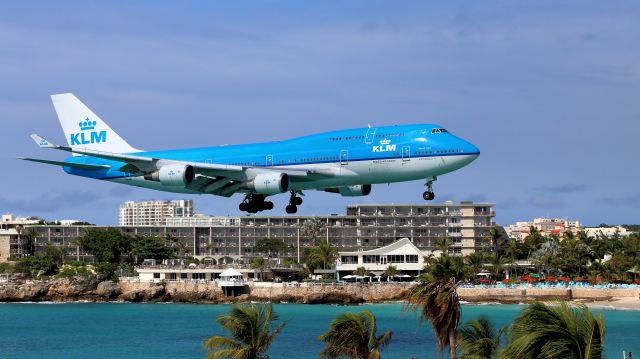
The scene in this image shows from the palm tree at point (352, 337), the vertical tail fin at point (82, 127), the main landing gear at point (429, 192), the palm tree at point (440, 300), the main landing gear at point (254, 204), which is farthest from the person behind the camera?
the vertical tail fin at point (82, 127)

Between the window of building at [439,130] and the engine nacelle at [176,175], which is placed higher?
the window of building at [439,130]

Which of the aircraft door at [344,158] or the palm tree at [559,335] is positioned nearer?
the palm tree at [559,335]

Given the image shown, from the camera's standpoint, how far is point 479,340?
40.8m

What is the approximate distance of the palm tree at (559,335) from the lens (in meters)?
20.8

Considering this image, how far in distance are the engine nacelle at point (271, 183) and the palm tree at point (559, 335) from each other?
142 ft

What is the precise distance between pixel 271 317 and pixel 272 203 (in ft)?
93.6

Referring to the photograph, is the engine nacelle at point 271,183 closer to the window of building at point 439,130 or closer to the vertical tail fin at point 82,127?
the window of building at point 439,130

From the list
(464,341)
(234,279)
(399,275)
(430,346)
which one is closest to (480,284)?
(399,275)

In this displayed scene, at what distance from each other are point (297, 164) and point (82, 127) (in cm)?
2565

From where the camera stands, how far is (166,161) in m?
68.4

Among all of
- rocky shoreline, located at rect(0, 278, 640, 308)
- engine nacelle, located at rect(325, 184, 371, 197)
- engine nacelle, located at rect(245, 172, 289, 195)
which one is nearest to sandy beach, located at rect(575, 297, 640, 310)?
rocky shoreline, located at rect(0, 278, 640, 308)

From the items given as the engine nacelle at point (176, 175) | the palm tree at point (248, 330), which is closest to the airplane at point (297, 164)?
the engine nacelle at point (176, 175)

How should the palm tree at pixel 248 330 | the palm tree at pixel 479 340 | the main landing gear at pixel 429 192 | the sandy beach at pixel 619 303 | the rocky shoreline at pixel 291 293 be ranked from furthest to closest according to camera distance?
the rocky shoreline at pixel 291 293 → the sandy beach at pixel 619 303 → the main landing gear at pixel 429 192 → the palm tree at pixel 248 330 → the palm tree at pixel 479 340

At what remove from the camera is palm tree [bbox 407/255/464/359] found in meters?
37.2
